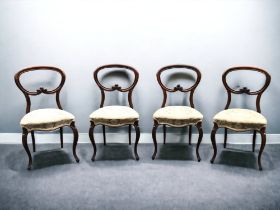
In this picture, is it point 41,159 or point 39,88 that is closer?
point 41,159

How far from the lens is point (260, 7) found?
3.46 metres

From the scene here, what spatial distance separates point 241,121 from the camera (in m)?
→ 3.12

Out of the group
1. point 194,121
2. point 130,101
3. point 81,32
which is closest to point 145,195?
point 194,121

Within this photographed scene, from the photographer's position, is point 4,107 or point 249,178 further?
point 4,107

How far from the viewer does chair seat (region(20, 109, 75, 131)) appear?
311 centimetres

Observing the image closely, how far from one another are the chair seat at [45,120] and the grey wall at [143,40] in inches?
19.0

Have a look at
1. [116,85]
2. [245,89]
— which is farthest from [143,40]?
[245,89]

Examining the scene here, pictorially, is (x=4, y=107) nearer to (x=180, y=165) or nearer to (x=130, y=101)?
(x=130, y=101)

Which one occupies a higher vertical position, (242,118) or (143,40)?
(143,40)

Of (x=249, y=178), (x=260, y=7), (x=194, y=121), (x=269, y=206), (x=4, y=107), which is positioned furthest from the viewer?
(x=4, y=107)

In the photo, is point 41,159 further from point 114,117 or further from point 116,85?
point 116,85

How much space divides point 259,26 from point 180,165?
162 cm

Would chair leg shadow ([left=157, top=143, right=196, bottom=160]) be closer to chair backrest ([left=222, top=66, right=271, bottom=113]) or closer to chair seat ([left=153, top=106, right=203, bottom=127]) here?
chair seat ([left=153, top=106, right=203, bottom=127])

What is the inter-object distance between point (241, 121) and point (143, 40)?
4.21 ft
